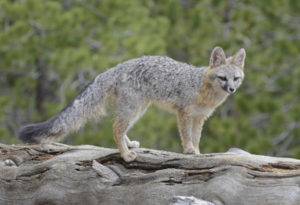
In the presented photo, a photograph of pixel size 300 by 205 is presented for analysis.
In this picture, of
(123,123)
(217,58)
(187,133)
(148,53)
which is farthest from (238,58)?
(148,53)

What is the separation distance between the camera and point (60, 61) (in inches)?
523

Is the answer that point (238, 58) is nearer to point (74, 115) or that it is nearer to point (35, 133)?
point (74, 115)

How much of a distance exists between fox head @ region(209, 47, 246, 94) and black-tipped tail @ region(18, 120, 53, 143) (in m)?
2.29

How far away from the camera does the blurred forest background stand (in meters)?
13.6

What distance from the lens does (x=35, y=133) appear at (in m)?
7.21

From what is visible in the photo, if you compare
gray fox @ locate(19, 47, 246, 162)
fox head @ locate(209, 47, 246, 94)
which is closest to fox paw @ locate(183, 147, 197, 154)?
gray fox @ locate(19, 47, 246, 162)

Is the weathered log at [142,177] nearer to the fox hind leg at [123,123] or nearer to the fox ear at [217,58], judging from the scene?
the fox hind leg at [123,123]

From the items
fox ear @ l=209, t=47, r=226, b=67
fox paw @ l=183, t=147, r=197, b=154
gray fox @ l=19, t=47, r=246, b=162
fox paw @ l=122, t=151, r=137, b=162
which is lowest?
fox paw @ l=122, t=151, r=137, b=162

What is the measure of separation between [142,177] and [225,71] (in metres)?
1.98

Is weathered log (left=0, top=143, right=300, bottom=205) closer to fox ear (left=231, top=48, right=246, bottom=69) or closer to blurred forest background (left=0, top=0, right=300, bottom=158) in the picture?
fox ear (left=231, top=48, right=246, bottom=69)

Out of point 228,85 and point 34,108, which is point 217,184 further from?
point 34,108

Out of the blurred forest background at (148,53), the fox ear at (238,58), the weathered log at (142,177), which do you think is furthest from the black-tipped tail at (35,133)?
the blurred forest background at (148,53)

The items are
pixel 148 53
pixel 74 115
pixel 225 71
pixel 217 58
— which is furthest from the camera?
pixel 148 53

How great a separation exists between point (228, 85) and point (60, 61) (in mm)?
6516
